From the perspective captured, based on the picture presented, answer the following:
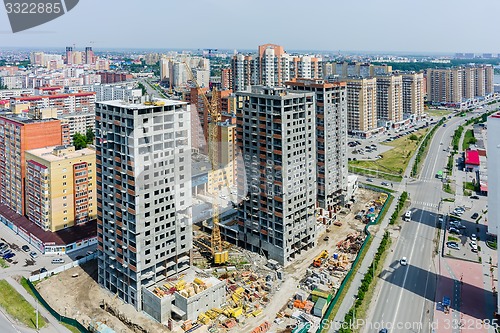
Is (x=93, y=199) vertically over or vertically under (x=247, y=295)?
over

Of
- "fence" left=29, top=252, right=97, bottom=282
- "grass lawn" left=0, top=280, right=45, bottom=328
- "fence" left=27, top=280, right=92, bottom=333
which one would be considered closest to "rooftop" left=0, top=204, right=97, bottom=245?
"fence" left=29, top=252, right=97, bottom=282

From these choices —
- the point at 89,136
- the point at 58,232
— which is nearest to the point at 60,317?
the point at 58,232

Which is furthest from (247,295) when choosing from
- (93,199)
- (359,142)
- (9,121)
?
(359,142)

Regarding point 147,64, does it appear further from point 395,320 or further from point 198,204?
point 395,320

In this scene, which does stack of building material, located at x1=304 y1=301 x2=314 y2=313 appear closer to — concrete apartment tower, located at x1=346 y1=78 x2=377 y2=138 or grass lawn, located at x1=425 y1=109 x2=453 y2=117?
concrete apartment tower, located at x1=346 y1=78 x2=377 y2=138

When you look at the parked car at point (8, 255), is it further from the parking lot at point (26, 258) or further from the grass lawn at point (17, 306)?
the grass lawn at point (17, 306)

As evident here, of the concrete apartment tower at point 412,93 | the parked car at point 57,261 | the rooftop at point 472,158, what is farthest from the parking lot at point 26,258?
the concrete apartment tower at point 412,93

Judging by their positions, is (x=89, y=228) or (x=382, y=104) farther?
(x=382, y=104)
